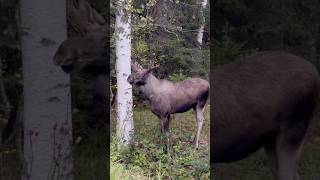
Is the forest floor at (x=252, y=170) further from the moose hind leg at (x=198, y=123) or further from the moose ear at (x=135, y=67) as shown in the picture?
the moose ear at (x=135, y=67)

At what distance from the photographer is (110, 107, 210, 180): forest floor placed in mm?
4559

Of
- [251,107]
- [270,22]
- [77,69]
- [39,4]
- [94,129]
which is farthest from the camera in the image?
[270,22]

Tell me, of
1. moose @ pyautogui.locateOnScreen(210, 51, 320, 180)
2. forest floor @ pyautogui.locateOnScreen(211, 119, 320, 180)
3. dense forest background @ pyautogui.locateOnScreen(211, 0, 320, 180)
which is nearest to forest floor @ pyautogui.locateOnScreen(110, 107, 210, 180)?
moose @ pyautogui.locateOnScreen(210, 51, 320, 180)

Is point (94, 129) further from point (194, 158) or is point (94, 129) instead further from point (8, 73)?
point (194, 158)

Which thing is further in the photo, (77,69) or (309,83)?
(309,83)

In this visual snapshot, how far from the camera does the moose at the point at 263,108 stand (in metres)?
4.73

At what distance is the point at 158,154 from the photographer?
4613 mm

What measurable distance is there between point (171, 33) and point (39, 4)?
109 centimetres

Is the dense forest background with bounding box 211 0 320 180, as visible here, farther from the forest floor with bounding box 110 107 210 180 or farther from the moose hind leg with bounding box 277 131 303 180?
the forest floor with bounding box 110 107 210 180

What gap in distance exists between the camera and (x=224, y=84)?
475cm

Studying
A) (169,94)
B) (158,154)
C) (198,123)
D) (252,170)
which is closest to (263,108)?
(198,123)

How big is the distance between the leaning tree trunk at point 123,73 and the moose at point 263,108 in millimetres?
612

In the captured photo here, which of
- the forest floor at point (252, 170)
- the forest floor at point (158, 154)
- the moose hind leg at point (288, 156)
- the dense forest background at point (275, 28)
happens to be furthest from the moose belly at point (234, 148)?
the dense forest background at point (275, 28)

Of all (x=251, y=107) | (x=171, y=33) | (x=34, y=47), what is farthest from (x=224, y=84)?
(x=34, y=47)
